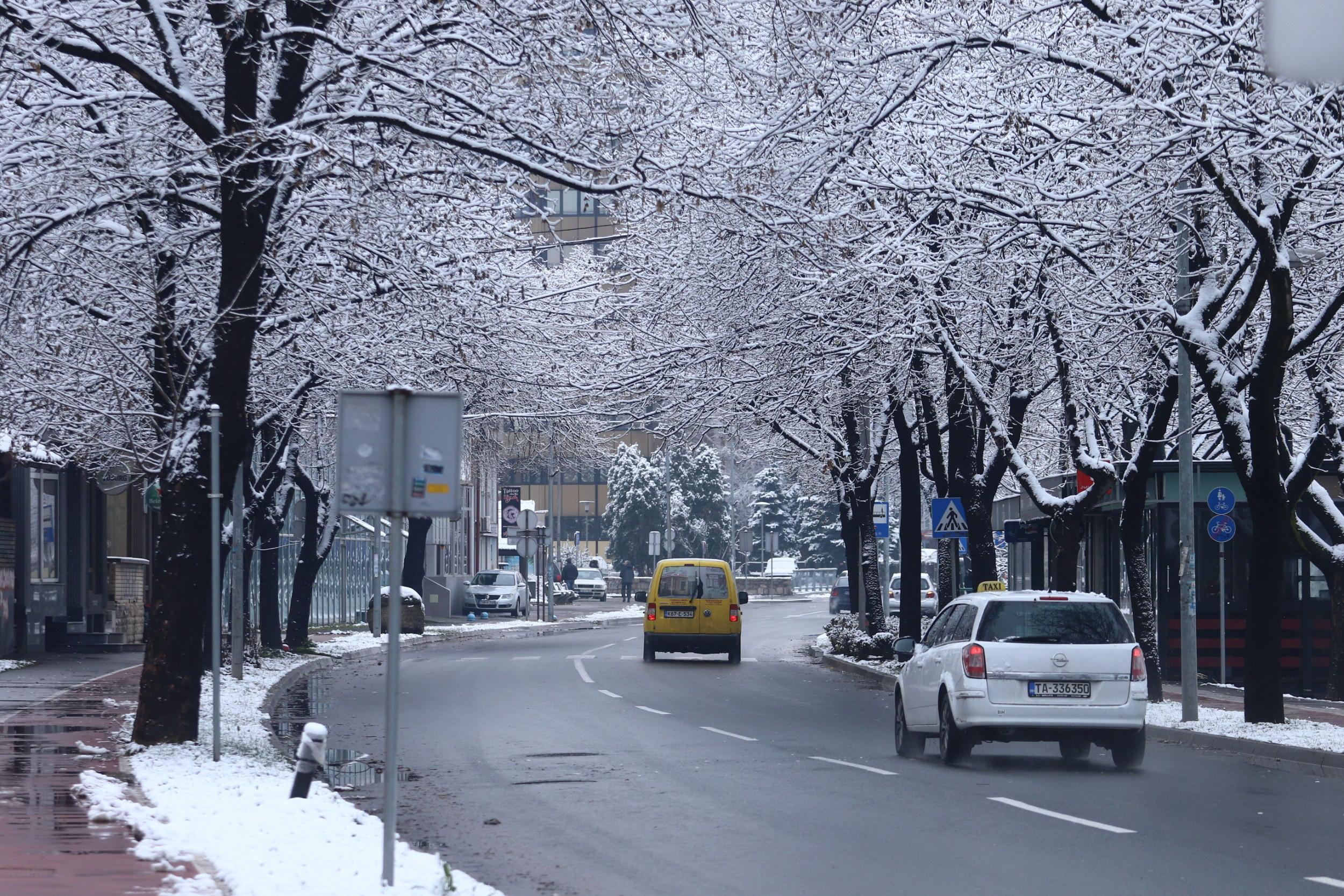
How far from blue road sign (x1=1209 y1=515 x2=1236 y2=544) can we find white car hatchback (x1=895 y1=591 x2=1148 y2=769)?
8.65m

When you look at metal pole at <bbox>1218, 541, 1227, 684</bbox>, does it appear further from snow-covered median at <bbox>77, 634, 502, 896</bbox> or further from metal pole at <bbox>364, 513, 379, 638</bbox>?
snow-covered median at <bbox>77, 634, 502, 896</bbox>

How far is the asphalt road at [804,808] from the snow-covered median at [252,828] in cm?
64

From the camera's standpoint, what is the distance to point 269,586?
31609mm

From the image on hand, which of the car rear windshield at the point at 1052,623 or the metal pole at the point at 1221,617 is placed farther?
the metal pole at the point at 1221,617

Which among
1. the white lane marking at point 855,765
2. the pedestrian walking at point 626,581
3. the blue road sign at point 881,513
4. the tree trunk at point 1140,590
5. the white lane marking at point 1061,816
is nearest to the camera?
the white lane marking at point 1061,816

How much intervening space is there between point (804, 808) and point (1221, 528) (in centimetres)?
1312

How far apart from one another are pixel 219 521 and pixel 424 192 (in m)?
4.17

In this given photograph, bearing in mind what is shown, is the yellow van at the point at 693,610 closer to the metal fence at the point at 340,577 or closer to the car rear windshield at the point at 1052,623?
the metal fence at the point at 340,577

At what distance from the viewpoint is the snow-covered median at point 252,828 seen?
871 cm

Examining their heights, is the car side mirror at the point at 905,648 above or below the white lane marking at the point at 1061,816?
above

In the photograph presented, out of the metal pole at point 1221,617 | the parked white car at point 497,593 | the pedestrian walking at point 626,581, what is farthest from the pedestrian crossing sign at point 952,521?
the pedestrian walking at point 626,581

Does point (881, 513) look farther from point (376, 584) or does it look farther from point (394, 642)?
point (394, 642)

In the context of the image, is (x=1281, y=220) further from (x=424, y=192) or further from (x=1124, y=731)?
(x=424, y=192)

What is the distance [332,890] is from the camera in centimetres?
845
